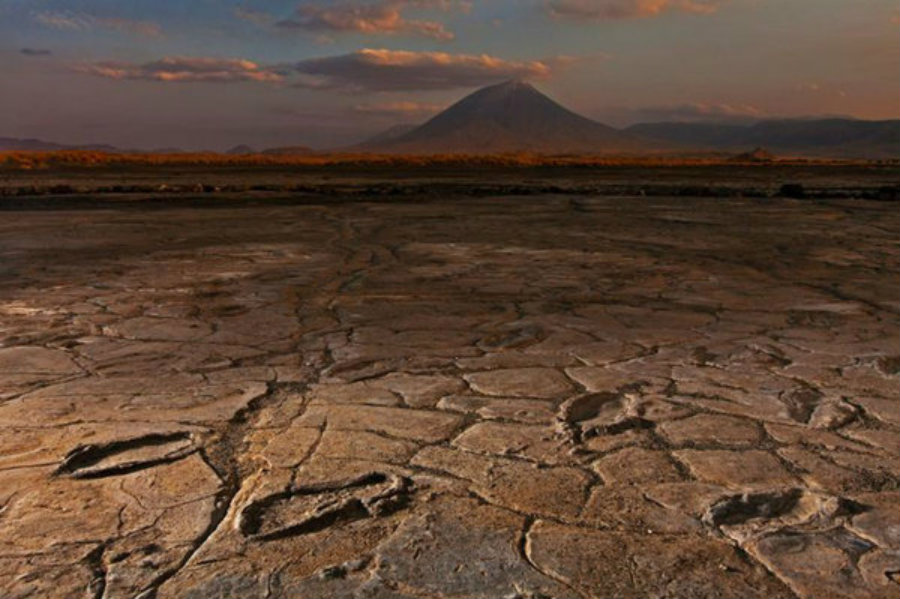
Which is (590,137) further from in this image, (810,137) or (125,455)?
(125,455)

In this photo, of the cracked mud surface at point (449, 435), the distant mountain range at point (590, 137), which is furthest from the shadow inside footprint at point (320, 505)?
the distant mountain range at point (590, 137)

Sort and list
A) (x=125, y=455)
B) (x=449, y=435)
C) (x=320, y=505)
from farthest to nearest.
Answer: (x=449, y=435)
(x=125, y=455)
(x=320, y=505)

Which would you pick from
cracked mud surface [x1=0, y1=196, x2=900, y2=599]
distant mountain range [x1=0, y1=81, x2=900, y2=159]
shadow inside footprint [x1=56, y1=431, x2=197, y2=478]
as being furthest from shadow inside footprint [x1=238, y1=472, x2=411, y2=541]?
distant mountain range [x1=0, y1=81, x2=900, y2=159]

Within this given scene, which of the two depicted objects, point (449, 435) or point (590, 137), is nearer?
point (449, 435)

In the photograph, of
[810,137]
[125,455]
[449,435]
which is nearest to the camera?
[125,455]

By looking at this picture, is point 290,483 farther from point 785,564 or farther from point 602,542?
point 785,564

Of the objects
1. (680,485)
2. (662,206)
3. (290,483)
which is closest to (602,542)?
(680,485)

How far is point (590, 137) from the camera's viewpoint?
163750 mm

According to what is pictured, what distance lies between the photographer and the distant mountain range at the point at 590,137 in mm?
130750

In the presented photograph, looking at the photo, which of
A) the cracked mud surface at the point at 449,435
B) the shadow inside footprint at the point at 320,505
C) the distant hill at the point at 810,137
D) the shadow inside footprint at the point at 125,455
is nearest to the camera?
the cracked mud surface at the point at 449,435

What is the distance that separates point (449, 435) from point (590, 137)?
545ft

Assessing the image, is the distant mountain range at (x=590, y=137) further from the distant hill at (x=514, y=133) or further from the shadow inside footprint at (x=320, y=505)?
the shadow inside footprint at (x=320, y=505)

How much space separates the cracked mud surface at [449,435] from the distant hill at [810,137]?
4563 inches

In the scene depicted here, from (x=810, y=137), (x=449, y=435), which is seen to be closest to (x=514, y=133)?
(x=810, y=137)
